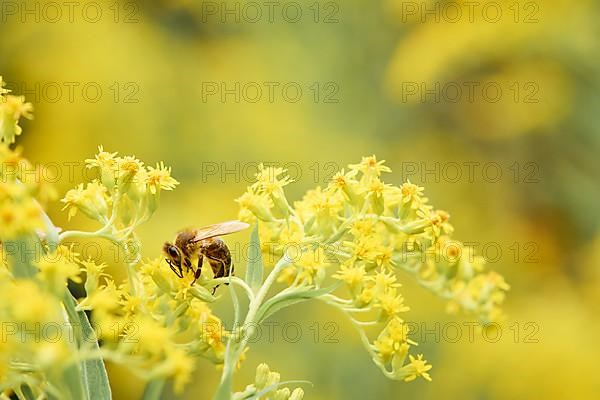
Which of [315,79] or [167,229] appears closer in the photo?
[167,229]

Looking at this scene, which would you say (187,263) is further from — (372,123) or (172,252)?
(372,123)

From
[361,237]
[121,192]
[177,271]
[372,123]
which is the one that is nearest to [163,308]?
[177,271]

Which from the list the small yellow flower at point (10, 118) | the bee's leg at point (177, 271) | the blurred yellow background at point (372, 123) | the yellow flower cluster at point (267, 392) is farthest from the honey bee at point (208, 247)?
the blurred yellow background at point (372, 123)

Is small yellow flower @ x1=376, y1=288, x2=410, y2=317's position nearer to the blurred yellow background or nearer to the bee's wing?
the bee's wing

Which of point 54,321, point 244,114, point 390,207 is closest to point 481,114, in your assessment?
point 244,114

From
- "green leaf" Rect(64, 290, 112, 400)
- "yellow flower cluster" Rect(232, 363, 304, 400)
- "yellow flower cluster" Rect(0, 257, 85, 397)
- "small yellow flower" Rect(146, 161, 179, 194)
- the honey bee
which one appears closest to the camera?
"yellow flower cluster" Rect(0, 257, 85, 397)

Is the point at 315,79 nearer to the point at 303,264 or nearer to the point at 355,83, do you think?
the point at 355,83

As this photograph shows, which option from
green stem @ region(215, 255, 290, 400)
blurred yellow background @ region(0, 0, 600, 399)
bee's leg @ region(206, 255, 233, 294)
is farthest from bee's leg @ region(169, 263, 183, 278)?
blurred yellow background @ region(0, 0, 600, 399)

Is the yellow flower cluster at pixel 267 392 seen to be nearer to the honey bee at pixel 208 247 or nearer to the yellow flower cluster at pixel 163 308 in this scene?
the yellow flower cluster at pixel 163 308
